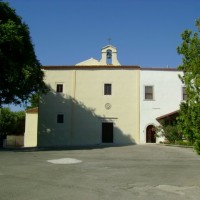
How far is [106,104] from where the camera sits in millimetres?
34125

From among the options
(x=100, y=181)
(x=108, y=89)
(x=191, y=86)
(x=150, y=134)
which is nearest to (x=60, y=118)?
(x=108, y=89)

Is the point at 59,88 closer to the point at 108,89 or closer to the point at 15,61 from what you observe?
the point at 108,89

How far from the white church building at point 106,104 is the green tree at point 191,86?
2232cm

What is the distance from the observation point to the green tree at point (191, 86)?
416 inches

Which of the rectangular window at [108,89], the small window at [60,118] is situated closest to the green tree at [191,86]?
the rectangular window at [108,89]

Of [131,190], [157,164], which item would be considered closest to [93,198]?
[131,190]

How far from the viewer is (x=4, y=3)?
2606 cm

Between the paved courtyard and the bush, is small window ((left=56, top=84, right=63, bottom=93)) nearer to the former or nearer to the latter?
the bush

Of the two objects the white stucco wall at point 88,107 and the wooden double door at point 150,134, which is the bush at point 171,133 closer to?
the wooden double door at point 150,134

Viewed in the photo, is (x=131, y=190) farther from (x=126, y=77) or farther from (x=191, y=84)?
A: (x=126, y=77)

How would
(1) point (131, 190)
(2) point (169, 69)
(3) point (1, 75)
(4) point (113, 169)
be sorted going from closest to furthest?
1. (1) point (131, 190)
2. (4) point (113, 169)
3. (3) point (1, 75)
4. (2) point (169, 69)

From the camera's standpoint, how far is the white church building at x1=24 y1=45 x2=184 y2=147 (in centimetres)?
3375

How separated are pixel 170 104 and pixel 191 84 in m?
23.4

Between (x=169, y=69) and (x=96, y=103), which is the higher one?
(x=169, y=69)
